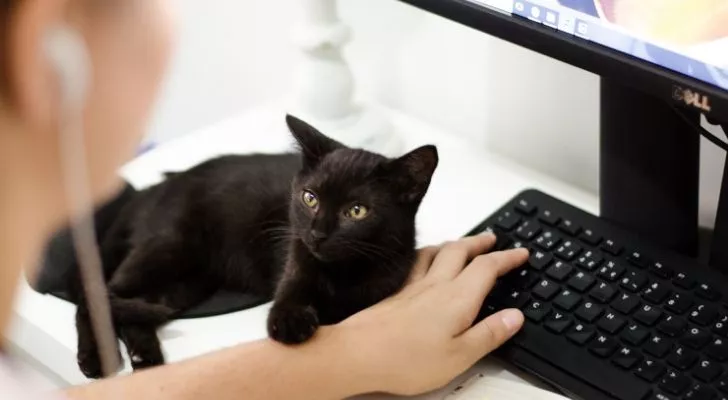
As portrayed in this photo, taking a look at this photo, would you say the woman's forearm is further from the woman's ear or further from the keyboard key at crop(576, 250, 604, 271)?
the woman's ear

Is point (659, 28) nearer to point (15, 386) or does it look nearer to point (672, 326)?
point (672, 326)

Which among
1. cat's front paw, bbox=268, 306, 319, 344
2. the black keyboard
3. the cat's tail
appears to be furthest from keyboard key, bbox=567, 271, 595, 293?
the cat's tail

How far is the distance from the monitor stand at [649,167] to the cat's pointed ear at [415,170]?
176 millimetres

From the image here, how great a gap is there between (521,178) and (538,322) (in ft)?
1.02

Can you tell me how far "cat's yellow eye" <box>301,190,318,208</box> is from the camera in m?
0.89

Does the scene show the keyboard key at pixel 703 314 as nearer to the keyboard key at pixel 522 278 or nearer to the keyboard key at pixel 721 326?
the keyboard key at pixel 721 326

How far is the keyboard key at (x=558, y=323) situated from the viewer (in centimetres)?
77

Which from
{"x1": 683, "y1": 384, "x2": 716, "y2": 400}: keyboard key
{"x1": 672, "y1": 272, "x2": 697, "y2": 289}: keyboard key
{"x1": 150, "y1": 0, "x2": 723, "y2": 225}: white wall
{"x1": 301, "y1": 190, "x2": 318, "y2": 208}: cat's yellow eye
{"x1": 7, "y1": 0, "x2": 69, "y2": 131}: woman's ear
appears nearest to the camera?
{"x1": 7, "y1": 0, "x2": 69, "y2": 131}: woman's ear

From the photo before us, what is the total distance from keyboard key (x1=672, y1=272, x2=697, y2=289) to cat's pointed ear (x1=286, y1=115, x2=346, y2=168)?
33cm

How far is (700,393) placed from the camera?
0.69 meters

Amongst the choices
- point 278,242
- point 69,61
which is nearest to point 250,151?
point 278,242

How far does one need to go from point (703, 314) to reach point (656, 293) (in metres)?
0.04

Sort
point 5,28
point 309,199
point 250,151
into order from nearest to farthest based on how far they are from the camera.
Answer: point 5,28, point 309,199, point 250,151

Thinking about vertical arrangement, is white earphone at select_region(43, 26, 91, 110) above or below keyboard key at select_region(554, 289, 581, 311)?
above
